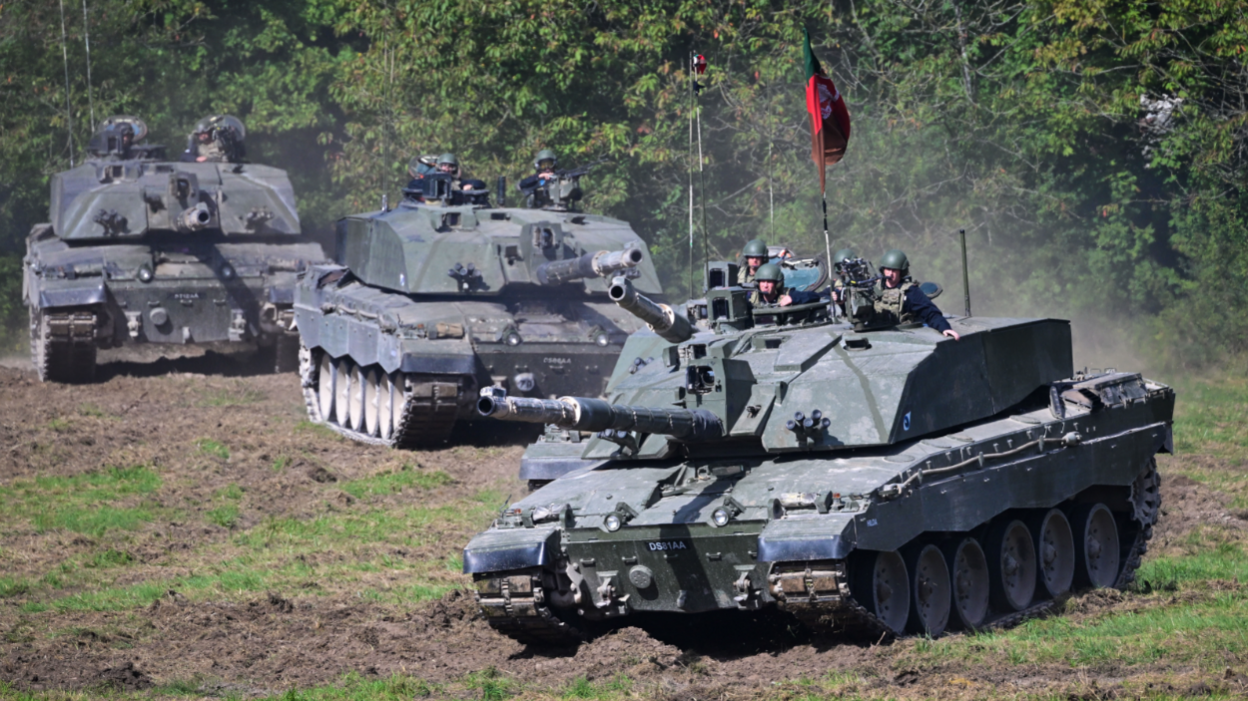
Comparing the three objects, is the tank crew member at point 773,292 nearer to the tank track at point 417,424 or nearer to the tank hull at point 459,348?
the tank hull at point 459,348

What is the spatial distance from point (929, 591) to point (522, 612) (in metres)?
2.75

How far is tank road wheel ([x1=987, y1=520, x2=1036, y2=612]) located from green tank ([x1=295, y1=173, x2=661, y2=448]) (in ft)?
25.9

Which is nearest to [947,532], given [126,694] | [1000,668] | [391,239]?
[1000,668]

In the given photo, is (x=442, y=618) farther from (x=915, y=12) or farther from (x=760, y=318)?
(x=915, y=12)

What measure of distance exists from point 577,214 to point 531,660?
42.3 feet

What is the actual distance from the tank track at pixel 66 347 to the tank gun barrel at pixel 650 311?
47.1ft

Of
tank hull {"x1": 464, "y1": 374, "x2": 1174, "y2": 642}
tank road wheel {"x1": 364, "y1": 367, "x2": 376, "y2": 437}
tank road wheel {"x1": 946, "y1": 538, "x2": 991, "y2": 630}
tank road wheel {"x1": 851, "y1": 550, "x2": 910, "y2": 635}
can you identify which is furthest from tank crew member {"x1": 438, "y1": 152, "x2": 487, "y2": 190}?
tank road wheel {"x1": 851, "y1": 550, "x2": 910, "y2": 635}

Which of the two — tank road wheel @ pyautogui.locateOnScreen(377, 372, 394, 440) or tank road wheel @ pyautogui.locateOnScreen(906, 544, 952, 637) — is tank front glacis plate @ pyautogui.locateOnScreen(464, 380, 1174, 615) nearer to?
tank road wheel @ pyautogui.locateOnScreen(906, 544, 952, 637)

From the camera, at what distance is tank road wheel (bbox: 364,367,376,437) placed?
21.9m

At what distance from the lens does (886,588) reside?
11008 millimetres

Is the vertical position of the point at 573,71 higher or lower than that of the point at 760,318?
higher

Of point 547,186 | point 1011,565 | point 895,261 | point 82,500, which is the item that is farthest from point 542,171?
point 1011,565

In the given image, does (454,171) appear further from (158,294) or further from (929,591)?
(929,591)

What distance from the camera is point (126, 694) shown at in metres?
10.2
